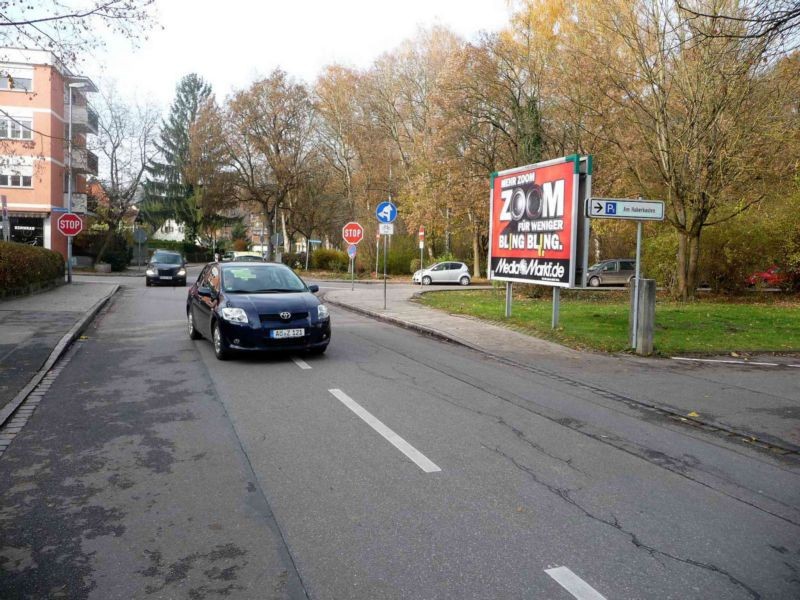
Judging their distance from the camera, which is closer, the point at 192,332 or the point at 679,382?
the point at 679,382

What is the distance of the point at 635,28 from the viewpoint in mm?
19844

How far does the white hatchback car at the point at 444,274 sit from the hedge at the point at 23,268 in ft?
63.7

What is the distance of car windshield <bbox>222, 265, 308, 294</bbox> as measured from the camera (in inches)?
424

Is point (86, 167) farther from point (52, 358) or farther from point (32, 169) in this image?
point (52, 358)

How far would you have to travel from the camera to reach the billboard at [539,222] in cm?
1289

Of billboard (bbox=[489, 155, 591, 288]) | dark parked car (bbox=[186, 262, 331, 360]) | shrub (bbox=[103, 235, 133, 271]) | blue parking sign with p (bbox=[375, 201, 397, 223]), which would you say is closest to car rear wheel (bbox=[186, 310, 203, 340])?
dark parked car (bbox=[186, 262, 331, 360])

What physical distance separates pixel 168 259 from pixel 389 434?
27699 millimetres

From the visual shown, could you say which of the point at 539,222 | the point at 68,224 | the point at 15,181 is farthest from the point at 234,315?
the point at 15,181

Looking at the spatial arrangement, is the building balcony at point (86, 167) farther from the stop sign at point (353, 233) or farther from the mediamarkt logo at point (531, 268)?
the mediamarkt logo at point (531, 268)

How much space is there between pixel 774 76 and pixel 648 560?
1964cm

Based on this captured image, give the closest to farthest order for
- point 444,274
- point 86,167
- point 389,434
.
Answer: point 389,434 → point 444,274 → point 86,167

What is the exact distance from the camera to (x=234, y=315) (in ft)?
32.2

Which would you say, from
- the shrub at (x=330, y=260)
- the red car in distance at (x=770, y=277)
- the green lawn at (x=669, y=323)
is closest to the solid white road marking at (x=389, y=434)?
the green lawn at (x=669, y=323)

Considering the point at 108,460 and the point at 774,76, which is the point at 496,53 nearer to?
the point at 774,76
